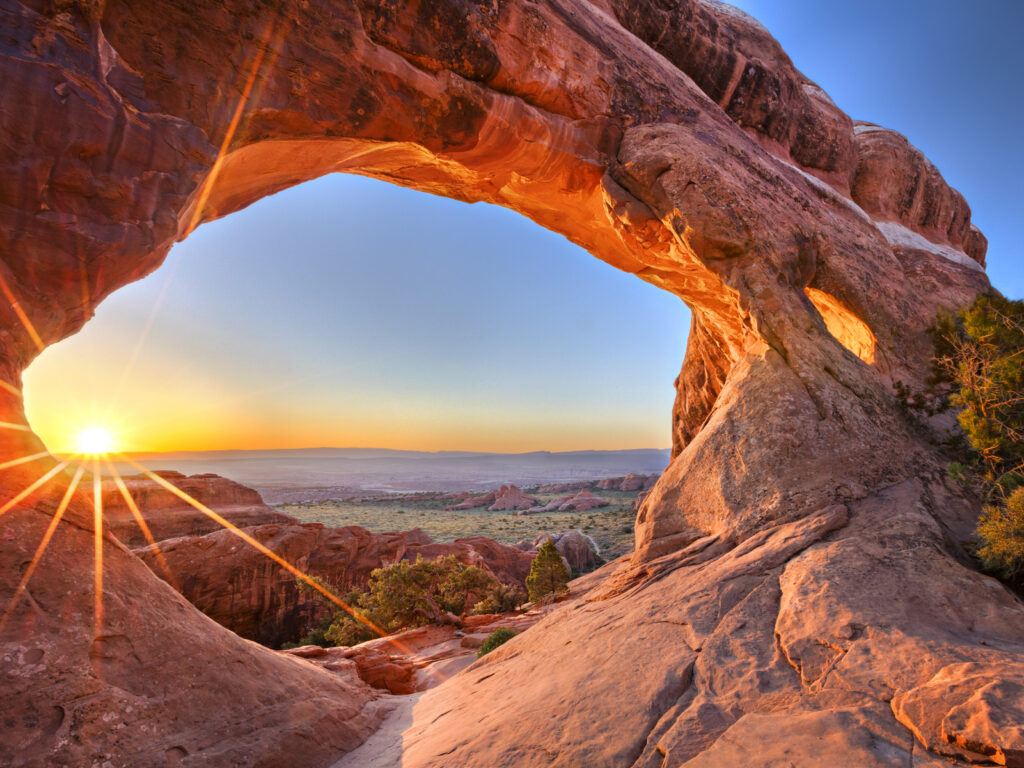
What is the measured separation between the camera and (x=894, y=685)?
4227 millimetres

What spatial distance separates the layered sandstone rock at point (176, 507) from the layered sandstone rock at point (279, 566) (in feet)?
11.4

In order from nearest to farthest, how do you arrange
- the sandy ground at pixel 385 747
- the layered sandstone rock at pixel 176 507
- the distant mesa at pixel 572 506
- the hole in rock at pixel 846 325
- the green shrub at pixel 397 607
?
the sandy ground at pixel 385 747, the hole in rock at pixel 846 325, the green shrub at pixel 397 607, the layered sandstone rock at pixel 176 507, the distant mesa at pixel 572 506

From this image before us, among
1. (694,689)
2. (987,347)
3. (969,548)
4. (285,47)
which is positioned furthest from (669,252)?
A: (694,689)

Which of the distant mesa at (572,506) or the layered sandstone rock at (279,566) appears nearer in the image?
the layered sandstone rock at (279,566)

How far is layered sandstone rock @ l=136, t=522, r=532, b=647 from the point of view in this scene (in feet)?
77.7

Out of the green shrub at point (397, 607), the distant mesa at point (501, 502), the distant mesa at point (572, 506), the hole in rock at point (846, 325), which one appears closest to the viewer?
the hole in rock at point (846, 325)

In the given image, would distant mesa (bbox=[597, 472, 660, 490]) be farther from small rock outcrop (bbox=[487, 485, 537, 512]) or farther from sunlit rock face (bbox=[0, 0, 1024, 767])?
sunlit rock face (bbox=[0, 0, 1024, 767])

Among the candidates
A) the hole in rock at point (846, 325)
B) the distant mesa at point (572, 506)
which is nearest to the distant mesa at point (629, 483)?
the distant mesa at point (572, 506)

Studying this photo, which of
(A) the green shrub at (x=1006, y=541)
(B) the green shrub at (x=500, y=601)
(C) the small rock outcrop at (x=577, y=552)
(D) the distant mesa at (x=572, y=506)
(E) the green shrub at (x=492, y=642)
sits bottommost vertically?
(D) the distant mesa at (x=572, y=506)

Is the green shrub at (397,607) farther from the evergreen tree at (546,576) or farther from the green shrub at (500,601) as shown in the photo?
the evergreen tree at (546,576)

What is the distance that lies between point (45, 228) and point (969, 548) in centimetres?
1462

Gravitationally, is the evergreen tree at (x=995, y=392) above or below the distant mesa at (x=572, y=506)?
above

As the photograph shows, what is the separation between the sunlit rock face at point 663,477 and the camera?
16.0 feet

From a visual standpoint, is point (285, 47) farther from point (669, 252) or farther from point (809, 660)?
point (809, 660)
